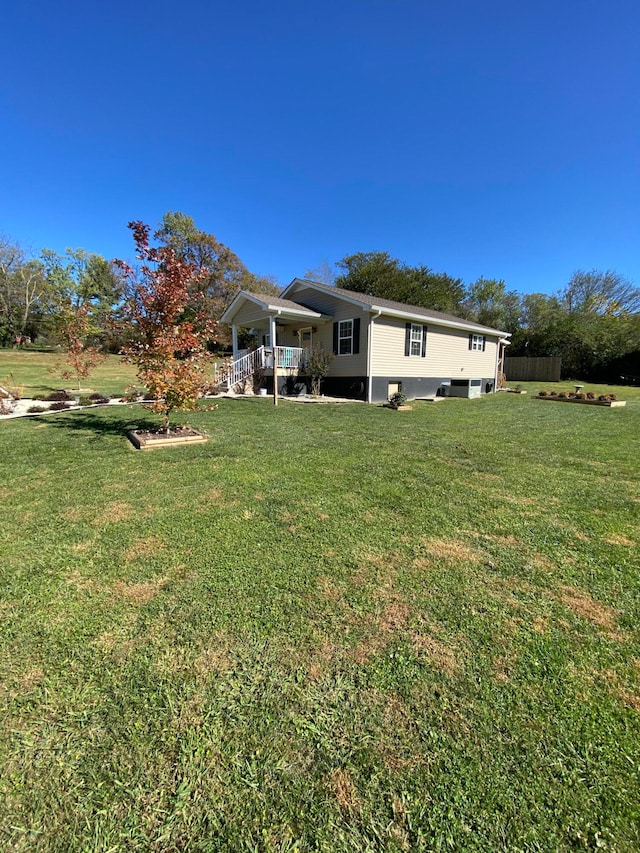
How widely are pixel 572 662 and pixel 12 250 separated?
151 feet

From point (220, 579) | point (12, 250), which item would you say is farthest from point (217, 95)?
point (12, 250)

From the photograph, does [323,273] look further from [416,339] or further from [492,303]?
[416,339]

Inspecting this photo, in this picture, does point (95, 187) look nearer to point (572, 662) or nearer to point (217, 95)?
point (217, 95)

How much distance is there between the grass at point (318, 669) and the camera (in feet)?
3.81

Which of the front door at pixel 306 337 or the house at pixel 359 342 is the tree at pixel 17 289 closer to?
the house at pixel 359 342

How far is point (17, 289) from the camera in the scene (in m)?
32.5

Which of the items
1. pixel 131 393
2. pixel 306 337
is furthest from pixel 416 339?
pixel 131 393

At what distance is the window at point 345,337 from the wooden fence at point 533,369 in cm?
1688

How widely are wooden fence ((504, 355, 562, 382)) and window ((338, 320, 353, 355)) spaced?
1688 cm

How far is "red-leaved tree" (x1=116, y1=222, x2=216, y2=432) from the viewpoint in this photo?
563cm

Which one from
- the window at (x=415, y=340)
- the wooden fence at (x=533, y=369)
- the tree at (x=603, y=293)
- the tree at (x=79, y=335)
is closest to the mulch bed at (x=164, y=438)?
the tree at (x=79, y=335)

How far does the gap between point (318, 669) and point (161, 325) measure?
5716 millimetres

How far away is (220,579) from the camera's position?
2.38 meters

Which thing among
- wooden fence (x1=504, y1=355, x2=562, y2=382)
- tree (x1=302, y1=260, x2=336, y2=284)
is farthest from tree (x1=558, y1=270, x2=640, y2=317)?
tree (x1=302, y1=260, x2=336, y2=284)
